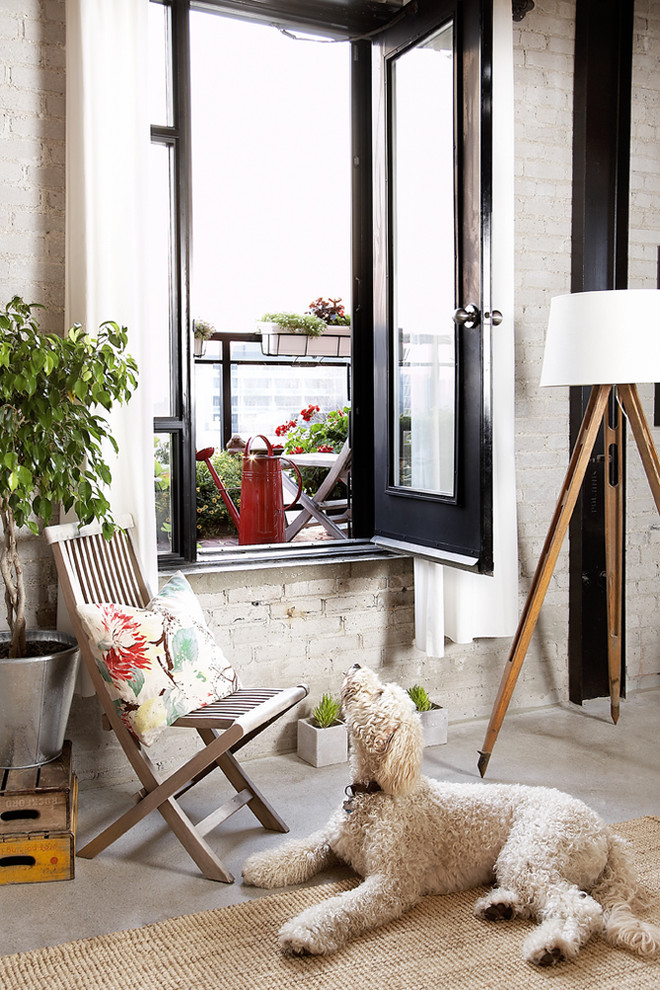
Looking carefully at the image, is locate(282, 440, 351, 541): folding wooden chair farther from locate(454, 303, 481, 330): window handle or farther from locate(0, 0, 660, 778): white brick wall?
locate(454, 303, 481, 330): window handle

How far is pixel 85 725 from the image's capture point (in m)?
3.07

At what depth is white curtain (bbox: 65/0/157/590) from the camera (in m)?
2.83

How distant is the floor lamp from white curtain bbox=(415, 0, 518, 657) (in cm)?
34

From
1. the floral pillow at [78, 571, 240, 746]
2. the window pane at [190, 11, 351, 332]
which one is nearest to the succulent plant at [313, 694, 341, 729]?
the floral pillow at [78, 571, 240, 746]

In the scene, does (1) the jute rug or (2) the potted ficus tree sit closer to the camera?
(1) the jute rug

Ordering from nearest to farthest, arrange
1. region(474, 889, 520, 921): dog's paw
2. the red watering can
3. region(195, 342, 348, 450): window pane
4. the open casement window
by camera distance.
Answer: region(474, 889, 520, 921): dog's paw → the open casement window → the red watering can → region(195, 342, 348, 450): window pane

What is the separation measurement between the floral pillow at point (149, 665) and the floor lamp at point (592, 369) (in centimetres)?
111

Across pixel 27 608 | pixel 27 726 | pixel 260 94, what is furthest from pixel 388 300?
pixel 260 94

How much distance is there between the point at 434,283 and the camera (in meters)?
3.30

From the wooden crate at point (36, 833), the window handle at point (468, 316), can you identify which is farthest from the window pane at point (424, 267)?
the wooden crate at point (36, 833)

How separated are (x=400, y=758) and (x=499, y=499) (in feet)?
4.95

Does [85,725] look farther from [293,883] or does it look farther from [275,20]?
[275,20]

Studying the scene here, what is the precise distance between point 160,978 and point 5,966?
1.16 ft

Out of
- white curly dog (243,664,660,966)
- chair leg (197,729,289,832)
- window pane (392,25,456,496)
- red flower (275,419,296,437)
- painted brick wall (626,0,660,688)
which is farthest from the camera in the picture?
red flower (275,419,296,437)
